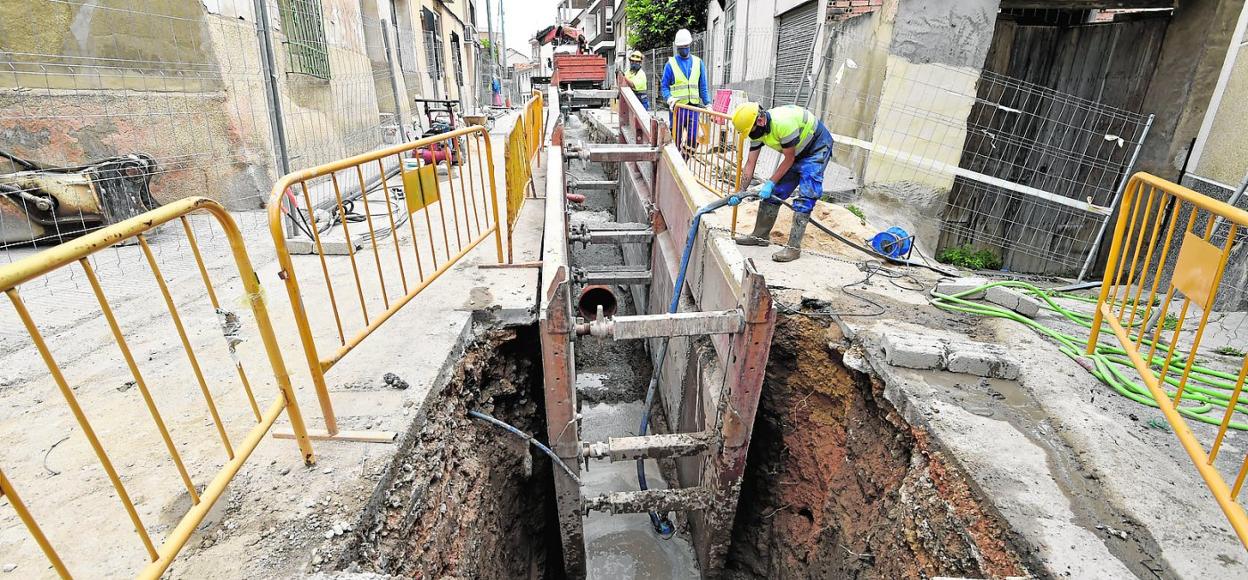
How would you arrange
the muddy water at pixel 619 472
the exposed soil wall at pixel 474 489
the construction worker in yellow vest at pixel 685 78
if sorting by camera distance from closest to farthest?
1. the exposed soil wall at pixel 474 489
2. the muddy water at pixel 619 472
3. the construction worker in yellow vest at pixel 685 78

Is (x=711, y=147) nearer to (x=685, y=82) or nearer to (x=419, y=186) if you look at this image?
(x=685, y=82)

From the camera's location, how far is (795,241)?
496 centimetres

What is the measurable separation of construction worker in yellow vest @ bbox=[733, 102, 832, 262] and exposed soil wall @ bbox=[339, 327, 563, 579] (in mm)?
2426

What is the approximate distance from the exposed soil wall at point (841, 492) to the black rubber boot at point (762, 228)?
5.12 feet

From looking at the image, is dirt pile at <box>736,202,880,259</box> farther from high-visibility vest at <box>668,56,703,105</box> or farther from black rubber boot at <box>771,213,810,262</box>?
high-visibility vest at <box>668,56,703,105</box>

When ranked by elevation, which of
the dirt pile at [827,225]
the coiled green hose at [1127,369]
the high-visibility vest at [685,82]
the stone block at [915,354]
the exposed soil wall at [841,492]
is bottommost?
the exposed soil wall at [841,492]

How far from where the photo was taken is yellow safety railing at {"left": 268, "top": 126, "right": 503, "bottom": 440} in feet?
7.84

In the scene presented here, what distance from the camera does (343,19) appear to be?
906 cm

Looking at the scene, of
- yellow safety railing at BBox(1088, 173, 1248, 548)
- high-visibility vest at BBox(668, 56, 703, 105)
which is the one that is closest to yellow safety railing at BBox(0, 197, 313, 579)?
yellow safety railing at BBox(1088, 173, 1248, 548)

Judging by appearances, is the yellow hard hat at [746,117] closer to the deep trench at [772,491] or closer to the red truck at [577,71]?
the deep trench at [772,491]

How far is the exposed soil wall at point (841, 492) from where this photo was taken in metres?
2.44

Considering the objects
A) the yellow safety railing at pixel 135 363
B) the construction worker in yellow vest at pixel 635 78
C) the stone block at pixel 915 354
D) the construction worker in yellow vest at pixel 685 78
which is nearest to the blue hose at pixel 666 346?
the stone block at pixel 915 354

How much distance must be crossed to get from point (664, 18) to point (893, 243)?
650 inches

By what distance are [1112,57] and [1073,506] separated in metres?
6.15
